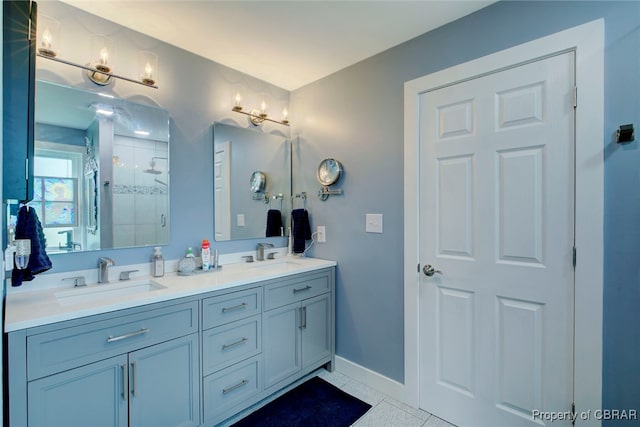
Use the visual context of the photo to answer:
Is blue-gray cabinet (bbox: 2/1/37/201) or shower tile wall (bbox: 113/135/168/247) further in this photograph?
shower tile wall (bbox: 113/135/168/247)

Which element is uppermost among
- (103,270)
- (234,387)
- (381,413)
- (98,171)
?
(98,171)

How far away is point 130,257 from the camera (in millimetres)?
1846

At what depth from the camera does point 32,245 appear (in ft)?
4.53

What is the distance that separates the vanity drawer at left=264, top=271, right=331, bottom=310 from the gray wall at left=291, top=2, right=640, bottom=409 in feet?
0.59

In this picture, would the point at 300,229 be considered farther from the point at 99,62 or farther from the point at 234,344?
the point at 99,62

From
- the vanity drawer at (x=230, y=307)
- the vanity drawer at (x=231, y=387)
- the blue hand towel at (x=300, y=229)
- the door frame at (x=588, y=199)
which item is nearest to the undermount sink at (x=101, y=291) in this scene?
the vanity drawer at (x=230, y=307)

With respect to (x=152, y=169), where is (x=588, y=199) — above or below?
below

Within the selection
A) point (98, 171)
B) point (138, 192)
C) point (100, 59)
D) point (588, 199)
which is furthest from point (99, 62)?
point (588, 199)

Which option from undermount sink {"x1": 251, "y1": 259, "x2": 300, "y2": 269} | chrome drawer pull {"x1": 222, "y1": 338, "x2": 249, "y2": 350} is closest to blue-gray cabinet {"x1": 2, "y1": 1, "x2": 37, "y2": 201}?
chrome drawer pull {"x1": 222, "y1": 338, "x2": 249, "y2": 350}

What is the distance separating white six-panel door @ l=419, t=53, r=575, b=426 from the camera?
1.46 metres

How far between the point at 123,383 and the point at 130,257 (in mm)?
751

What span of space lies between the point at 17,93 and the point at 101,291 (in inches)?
41.8

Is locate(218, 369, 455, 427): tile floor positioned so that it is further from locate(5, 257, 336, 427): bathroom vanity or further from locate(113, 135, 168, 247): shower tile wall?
locate(113, 135, 168, 247): shower tile wall

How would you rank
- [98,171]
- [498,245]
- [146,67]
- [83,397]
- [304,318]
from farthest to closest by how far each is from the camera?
[304,318]
[146,67]
[98,171]
[498,245]
[83,397]
